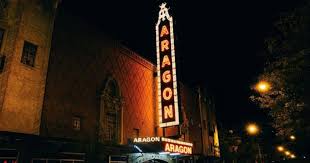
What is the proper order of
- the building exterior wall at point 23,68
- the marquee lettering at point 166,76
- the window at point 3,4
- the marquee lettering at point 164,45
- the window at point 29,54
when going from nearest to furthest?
the building exterior wall at point 23,68, the window at point 3,4, the window at point 29,54, the marquee lettering at point 166,76, the marquee lettering at point 164,45

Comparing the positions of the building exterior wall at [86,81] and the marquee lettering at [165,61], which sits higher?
the marquee lettering at [165,61]

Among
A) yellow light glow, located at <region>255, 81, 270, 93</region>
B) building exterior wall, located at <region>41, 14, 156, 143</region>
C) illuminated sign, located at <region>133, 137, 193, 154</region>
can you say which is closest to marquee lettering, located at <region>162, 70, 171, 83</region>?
building exterior wall, located at <region>41, 14, 156, 143</region>

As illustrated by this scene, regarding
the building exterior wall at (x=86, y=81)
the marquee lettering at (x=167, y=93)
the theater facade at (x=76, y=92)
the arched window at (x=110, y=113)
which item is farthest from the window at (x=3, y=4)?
the marquee lettering at (x=167, y=93)

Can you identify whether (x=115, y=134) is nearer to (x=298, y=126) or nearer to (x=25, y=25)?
(x=25, y=25)

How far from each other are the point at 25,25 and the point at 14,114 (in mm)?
4934

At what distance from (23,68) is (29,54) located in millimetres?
1048

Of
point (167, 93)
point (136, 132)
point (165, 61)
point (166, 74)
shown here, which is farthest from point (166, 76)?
point (136, 132)

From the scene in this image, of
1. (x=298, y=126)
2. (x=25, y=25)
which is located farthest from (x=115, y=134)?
(x=298, y=126)

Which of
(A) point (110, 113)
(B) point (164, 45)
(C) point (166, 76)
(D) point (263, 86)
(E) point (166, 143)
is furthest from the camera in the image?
(B) point (164, 45)

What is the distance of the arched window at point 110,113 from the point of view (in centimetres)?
1778

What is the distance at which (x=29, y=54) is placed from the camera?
13.9m

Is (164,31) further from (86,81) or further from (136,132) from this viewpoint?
(136,132)

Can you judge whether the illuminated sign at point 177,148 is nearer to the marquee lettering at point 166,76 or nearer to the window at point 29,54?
the marquee lettering at point 166,76

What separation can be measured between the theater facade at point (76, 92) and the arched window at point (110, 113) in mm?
70
